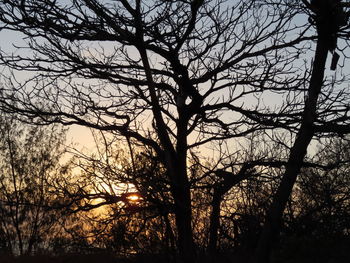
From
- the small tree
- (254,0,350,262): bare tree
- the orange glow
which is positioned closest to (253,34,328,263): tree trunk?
Result: (254,0,350,262): bare tree

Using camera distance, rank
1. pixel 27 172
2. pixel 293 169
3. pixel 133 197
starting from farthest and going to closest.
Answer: pixel 27 172 < pixel 133 197 < pixel 293 169

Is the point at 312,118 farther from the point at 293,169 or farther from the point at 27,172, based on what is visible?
the point at 27,172

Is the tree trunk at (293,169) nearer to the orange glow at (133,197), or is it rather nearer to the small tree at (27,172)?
the orange glow at (133,197)

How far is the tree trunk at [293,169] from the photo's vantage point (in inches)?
258

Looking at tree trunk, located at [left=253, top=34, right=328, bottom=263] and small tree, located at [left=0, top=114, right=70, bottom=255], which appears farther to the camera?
small tree, located at [left=0, top=114, right=70, bottom=255]

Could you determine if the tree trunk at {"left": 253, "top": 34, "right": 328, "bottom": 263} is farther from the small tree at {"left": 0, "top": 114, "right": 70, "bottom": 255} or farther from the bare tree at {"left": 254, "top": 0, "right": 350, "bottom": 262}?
the small tree at {"left": 0, "top": 114, "right": 70, "bottom": 255}

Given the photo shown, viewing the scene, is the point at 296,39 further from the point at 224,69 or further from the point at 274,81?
the point at 224,69

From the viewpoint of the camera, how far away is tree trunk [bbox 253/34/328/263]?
655 centimetres

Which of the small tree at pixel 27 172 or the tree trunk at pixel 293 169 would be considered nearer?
the tree trunk at pixel 293 169

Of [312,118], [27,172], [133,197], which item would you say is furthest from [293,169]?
[27,172]

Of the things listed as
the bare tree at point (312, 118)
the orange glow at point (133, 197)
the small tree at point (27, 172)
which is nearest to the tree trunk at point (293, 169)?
the bare tree at point (312, 118)

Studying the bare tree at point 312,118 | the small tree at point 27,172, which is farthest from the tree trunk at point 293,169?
the small tree at point 27,172

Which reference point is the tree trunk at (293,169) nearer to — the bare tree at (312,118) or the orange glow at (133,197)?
the bare tree at (312,118)

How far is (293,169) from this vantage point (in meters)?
6.59
